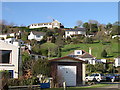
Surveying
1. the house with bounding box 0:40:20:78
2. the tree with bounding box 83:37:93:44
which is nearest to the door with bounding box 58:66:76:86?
the house with bounding box 0:40:20:78

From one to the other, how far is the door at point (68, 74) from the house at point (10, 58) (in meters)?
3.47

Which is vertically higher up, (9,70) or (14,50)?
(14,50)

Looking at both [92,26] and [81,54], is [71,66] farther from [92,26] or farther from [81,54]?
[92,26]

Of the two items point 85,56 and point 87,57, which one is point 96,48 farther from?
point 87,57

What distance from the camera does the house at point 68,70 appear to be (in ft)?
66.3

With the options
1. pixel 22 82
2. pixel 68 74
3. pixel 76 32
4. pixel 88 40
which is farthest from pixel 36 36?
pixel 22 82

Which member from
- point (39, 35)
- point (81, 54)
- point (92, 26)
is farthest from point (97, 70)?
point (92, 26)

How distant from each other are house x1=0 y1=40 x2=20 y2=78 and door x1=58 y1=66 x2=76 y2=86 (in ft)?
11.4

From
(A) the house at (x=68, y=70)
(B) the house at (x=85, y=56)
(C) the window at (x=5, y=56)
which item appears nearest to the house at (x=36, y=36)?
(B) the house at (x=85, y=56)

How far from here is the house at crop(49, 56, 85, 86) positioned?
20219 mm

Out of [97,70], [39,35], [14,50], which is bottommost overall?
[97,70]

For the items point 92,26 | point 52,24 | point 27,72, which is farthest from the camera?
point 52,24

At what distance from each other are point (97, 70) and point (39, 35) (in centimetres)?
3656

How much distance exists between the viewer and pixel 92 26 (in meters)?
83.8
